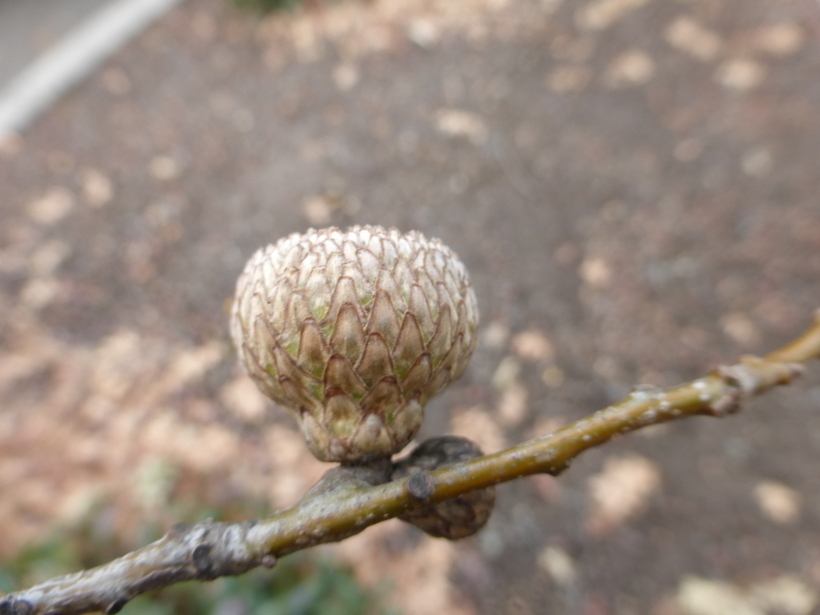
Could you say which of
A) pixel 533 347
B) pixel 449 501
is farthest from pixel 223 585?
pixel 533 347

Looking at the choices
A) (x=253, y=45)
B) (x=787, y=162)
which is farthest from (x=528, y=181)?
(x=253, y=45)

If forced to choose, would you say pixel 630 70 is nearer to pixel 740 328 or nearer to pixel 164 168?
pixel 740 328

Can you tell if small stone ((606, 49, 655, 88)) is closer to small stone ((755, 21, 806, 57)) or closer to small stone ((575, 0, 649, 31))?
small stone ((575, 0, 649, 31))

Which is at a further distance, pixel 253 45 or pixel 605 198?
pixel 253 45

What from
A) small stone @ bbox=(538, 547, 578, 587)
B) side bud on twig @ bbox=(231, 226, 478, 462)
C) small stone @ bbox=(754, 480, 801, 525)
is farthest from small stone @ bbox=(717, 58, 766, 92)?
side bud on twig @ bbox=(231, 226, 478, 462)

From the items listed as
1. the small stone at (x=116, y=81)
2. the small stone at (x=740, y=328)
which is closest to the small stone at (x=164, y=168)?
the small stone at (x=116, y=81)

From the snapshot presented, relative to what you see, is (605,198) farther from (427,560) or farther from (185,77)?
(185,77)

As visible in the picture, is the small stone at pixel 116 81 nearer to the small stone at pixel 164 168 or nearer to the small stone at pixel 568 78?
the small stone at pixel 164 168
